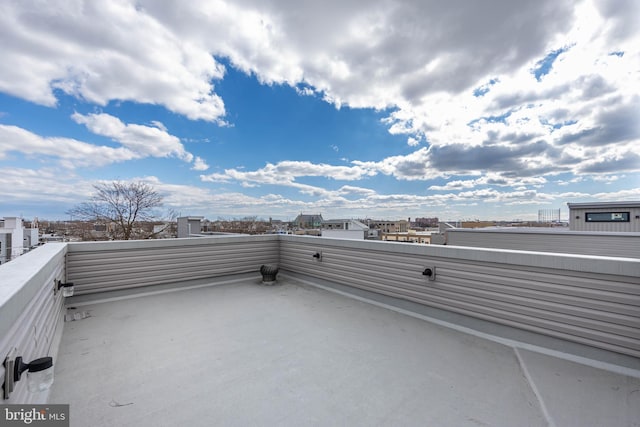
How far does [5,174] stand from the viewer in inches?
284

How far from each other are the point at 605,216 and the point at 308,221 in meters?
14.7

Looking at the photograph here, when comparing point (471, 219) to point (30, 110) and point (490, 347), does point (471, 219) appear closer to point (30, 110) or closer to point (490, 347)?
point (490, 347)

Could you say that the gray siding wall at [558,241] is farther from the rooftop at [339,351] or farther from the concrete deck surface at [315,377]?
the concrete deck surface at [315,377]

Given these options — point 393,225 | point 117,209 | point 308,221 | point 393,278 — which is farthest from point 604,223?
point 117,209

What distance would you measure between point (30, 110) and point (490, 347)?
1043 centimetres

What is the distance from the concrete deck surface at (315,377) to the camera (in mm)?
1430

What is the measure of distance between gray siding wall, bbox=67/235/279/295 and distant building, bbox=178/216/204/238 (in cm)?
536

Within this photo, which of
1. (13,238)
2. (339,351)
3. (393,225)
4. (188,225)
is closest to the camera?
(339,351)

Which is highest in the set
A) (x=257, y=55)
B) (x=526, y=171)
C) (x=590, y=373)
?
(x=257, y=55)

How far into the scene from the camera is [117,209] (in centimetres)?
971

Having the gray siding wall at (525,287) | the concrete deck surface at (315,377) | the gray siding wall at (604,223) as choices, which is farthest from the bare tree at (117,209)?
the gray siding wall at (604,223)

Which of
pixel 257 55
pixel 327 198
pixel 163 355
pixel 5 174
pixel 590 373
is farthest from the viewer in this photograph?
pixel 327 198

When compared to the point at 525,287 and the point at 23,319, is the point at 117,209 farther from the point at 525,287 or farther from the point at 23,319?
the point at 525,287

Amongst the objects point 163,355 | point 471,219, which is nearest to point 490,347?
point 163,355
